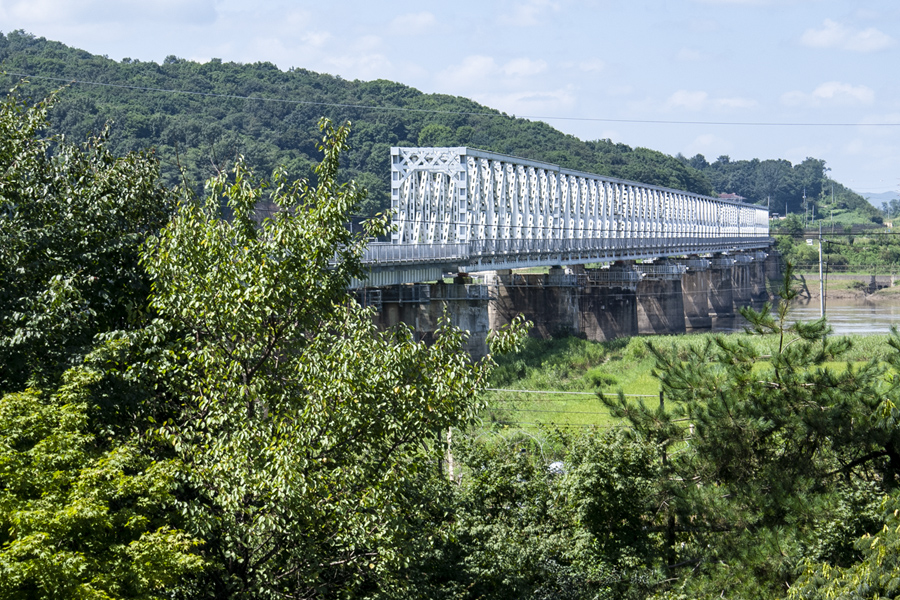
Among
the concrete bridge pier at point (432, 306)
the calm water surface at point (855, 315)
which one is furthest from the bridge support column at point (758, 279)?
the concrete bridge pier at point (432, 306)

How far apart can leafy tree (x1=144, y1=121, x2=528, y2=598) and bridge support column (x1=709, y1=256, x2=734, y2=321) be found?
104495 mm

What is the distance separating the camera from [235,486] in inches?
402

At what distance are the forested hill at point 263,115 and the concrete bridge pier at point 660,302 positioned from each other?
29125mm

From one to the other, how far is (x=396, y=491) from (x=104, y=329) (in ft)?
17.3

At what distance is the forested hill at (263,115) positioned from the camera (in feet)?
298

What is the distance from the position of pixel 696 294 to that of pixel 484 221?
159 ft

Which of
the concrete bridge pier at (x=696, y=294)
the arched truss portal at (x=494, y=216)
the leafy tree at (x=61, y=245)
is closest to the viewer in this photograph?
the leafy tree at (x=61, y=245)

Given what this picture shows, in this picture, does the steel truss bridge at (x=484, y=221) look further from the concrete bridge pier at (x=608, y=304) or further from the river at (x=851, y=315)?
the river at (x=851, y=315)

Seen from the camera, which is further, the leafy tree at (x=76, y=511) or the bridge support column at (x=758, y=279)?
the bridge support column at (x=758, y=279)

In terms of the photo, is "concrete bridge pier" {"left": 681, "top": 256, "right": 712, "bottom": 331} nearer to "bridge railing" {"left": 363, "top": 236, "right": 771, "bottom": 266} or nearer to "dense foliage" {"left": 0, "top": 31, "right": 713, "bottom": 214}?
"bridge railing" {"left": 363, "top": 236, "right": 771, "bottom": 266}

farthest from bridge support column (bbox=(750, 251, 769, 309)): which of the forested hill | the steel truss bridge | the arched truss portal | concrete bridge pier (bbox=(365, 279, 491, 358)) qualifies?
concrete bridge pier (bbox=(365, 279, 491, 358))

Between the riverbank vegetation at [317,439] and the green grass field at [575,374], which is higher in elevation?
the riverbank vegetation at [317,439]

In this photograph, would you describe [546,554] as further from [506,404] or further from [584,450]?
[506,404]

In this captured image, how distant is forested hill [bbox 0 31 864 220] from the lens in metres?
90.8
